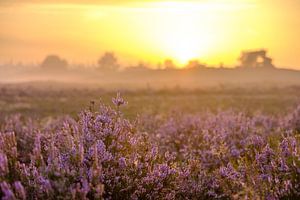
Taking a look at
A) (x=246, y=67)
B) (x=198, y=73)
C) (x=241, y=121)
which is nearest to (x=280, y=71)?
(x=246, y=67)

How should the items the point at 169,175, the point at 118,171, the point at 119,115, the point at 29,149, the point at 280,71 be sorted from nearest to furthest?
1. the point at 118,171
2. the point at 169,175
3. the point at 119,115
4. the point at 29,149
5. the point at 280,71

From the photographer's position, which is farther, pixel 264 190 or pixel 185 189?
pixel 185 189

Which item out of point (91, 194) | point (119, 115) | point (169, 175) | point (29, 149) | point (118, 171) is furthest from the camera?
point (29, 149)

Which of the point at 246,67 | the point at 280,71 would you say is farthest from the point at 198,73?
the point at 280,71

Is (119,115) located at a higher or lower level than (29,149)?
higher

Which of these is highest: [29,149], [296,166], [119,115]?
[119,115]

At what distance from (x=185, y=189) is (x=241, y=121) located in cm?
377

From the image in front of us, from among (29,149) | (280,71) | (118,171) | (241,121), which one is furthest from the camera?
(280,71)

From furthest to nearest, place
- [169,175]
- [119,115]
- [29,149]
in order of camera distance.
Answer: [29,149] → [119,115] → [169,175]

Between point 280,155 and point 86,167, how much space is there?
62.4 inches

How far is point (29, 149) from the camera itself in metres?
6.55

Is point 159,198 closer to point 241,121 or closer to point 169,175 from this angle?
point 169,175

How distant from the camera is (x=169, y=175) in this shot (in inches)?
149

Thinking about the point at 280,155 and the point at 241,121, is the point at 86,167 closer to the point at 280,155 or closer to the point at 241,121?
the point at 280,155
